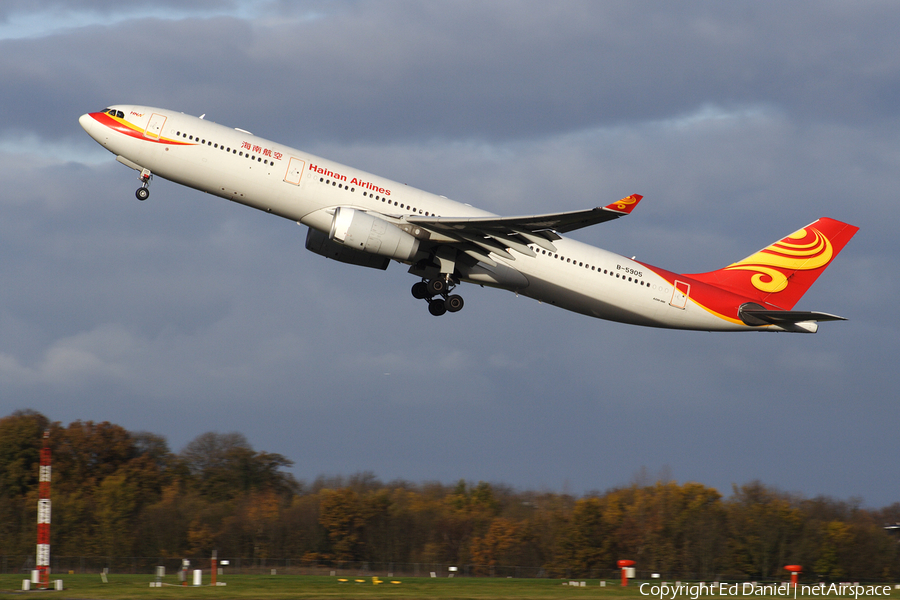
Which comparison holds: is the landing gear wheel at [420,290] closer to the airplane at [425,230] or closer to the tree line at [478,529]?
the airplane at [425,230]

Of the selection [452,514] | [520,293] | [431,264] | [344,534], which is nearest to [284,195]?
[431,264]

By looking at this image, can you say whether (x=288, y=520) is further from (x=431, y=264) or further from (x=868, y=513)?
(x=868, y=513)

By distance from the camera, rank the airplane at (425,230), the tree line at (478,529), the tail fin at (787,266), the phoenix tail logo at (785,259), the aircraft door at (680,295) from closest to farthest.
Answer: the airplane at (425,230), the aircraft door at (680,295), the tail fin at (787,266), the phoenix tail logo at (785,259), the tree line at (478,529)

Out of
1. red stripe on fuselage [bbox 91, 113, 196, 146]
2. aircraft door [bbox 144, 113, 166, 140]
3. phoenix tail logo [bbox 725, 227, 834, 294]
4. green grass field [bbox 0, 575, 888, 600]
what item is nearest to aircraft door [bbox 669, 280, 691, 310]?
phoenix tail logo [bbox 725, 227, 834, 294]

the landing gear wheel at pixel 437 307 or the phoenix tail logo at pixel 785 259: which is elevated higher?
the phoenix tail logo at pixel 785 259

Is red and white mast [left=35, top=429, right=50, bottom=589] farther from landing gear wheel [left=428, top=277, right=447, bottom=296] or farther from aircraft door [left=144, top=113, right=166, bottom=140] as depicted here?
landing gear wheel [left=428, top=277, right=447, bottom=296]

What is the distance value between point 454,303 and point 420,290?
184 cm

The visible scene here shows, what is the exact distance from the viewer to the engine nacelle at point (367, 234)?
33.2m

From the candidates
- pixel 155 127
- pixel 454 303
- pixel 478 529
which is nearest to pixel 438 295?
pixel 454 303

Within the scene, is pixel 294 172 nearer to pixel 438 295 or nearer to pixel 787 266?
pixel 438 295

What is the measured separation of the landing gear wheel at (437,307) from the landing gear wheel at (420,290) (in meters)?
0.47

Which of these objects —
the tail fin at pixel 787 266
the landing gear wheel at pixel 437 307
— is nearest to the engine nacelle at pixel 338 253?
the landing gear wheel at pixel 437 307

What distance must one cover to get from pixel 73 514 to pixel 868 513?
62.8 meters

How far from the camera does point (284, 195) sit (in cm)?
3462
